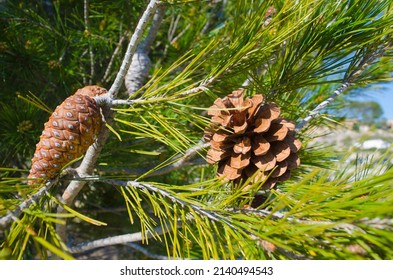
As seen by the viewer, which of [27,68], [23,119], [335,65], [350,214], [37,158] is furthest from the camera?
[27,68]

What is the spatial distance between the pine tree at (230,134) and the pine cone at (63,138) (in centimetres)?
1

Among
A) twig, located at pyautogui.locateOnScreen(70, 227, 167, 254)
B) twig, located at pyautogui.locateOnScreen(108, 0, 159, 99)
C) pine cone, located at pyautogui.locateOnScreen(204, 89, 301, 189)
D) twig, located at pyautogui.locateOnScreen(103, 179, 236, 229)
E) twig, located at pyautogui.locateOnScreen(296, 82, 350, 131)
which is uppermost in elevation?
twig, located at pyautogui.locateOnScreen(108, 0, 159, 99)

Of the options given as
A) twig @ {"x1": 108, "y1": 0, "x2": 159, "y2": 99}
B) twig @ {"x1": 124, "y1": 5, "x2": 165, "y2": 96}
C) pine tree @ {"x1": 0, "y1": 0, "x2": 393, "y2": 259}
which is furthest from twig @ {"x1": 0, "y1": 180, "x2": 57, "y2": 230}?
twig @ {"x1": 124, "y1": 5, "x2": 165, "y2": 96}

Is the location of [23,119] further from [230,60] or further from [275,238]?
[275,238]

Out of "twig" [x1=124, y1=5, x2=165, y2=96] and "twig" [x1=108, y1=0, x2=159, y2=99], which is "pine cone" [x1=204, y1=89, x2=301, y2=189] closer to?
"twig" [x1=108, y1=0, x2=159, y2=99]

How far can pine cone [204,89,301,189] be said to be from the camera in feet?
1.35

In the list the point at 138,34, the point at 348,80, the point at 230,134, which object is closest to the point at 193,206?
the point at 230,134

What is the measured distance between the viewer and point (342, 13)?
45cm

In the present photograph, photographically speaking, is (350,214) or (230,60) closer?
(350,214)

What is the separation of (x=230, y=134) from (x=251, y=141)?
3cm

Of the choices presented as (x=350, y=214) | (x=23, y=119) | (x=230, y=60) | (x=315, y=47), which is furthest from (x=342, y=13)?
(x=23, y=119)

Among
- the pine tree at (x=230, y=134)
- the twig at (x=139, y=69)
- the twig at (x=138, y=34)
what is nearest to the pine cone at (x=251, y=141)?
the pine tree at (x=230, y=134)

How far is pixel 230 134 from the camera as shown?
1.41 ft

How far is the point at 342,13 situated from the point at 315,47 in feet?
0.18
